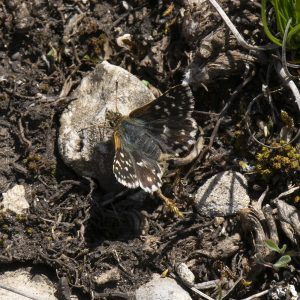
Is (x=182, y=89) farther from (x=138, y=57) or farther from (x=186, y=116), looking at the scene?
(x=138, y=57)

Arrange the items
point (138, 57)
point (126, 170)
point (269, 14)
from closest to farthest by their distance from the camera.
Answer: point (126, 170) → point (269, 14) → point (138, 57)

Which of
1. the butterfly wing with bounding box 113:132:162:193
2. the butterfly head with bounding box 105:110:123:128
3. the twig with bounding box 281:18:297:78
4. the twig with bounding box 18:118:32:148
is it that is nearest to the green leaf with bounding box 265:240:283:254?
the butterfly wing with bounding box 113:132:162:193

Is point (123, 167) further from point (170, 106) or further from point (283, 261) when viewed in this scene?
point (283, 261)

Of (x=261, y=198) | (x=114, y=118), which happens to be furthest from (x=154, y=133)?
(x=261, y=198)

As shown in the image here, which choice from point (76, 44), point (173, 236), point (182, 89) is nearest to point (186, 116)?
point (182, 89)

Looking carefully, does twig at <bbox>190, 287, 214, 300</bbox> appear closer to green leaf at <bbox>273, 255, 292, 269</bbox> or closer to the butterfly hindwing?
green leaf at <bbox>273, 255, 292, 269</bbox>

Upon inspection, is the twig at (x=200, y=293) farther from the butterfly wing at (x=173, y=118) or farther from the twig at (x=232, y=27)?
the twig at (x=232, y=27)
